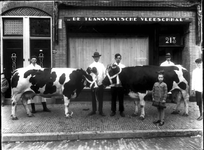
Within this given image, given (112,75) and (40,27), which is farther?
(40,27)

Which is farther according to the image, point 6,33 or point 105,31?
point 105,31

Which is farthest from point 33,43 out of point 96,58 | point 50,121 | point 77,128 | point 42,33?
point 77,128

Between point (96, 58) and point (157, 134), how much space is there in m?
3.43

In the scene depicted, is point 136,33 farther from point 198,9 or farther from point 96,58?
point 96,58

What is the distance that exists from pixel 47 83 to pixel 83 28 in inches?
169

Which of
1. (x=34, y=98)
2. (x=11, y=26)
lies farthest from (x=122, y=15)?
(x=34, y=98)

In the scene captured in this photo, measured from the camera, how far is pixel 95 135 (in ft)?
18.1

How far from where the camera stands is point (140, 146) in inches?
194

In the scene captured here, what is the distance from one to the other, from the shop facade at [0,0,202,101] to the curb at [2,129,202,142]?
4832 millimetres

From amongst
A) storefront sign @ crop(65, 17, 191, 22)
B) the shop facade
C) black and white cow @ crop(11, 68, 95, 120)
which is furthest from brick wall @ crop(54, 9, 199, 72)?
black and white cow @ crop(11, 68, 95, 120)

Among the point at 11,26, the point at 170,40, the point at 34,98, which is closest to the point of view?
the point at 34,98

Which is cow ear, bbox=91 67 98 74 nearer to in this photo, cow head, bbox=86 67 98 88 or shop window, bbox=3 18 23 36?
cow head, bbox=86 67 98 88

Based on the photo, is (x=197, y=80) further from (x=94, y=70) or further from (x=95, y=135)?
(x=95, y=135)

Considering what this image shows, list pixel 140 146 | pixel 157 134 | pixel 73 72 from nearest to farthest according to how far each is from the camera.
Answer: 1. pixel 140 146
2. pixel 157 134
3. pixel 73 72
